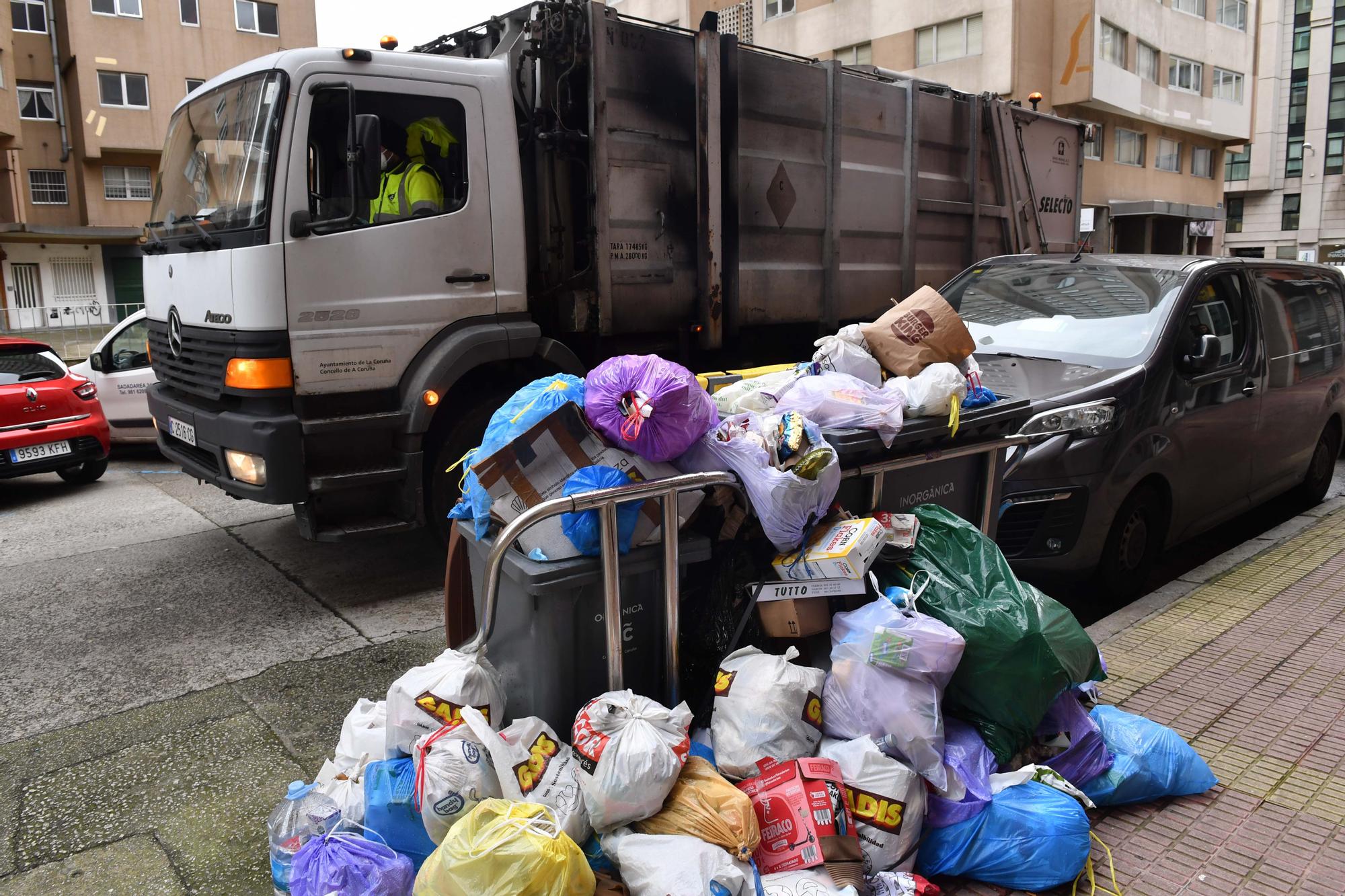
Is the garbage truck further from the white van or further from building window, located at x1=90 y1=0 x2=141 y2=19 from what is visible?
building window, located at x1=90 y1=0 x2=141 y2=19

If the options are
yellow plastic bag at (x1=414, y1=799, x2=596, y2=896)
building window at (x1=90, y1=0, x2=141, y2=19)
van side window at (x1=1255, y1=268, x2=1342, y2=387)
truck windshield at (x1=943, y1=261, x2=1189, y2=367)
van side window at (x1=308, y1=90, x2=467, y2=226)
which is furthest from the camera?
building window at (x1=90, y1=0, x2=141, y2=19)

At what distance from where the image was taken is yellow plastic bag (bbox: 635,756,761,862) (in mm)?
2342

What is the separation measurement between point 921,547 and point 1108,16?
96.6ft

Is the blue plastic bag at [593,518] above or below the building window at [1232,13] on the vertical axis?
below

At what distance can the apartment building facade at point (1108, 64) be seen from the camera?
25.8 meters

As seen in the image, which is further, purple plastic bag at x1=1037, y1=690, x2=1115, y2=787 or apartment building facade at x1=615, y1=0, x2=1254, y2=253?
apartment building facade at x1=615, y1=0, x2=1254, y2=253

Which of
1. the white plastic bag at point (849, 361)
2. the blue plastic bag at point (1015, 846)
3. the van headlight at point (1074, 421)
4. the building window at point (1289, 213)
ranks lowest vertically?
the blue plastic bag at point (1015, 846)

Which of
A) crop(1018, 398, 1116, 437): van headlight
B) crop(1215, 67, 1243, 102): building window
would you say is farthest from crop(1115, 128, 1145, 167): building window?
crop(1018, 398, 1116, 437): van headlight

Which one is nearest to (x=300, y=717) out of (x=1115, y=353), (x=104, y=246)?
(x=1115, y=353)

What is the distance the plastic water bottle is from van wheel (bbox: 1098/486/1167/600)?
12.2ft

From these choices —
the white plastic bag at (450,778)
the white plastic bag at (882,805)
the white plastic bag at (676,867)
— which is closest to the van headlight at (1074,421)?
the white plastic bag at (882,805)

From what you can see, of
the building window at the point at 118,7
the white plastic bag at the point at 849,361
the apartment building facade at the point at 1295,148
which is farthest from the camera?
the apartment building facade at the point at 1295,148

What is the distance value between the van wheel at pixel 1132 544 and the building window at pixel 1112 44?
25.9 meters

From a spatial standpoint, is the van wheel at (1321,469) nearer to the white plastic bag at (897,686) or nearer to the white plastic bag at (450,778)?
the white plastic bag at (897,686)
